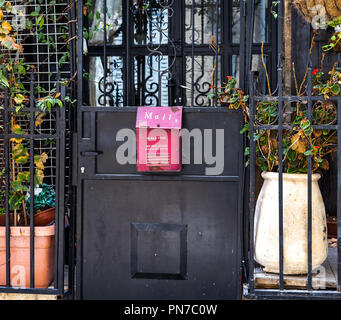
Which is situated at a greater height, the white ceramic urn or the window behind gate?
the window behind gate

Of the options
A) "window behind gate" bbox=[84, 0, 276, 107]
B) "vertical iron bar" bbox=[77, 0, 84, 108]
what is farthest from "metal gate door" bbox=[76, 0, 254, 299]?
"window behind gate" bbox=[84, 0, 276, 107]

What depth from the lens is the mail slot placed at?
108 inches

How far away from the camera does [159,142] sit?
2.75 metres

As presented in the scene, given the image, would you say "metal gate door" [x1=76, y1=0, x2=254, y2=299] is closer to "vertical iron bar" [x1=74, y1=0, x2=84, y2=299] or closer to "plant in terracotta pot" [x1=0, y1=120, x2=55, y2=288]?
"vertical iron bar" [x1=74, y1=0, x2=84, y2=299]

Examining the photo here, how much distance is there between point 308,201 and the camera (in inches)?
102

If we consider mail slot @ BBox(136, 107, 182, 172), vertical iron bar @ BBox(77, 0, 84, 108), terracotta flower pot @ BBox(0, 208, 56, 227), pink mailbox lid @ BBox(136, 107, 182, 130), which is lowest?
terracotta flower pot @ BBox(0, 208, 56, 227)

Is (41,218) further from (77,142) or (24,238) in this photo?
(77,142)

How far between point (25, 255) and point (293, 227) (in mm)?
1925

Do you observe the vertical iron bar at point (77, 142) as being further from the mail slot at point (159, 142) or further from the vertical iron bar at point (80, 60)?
the mail slot at point (159, 142)

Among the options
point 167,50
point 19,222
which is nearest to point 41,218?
point 19,222

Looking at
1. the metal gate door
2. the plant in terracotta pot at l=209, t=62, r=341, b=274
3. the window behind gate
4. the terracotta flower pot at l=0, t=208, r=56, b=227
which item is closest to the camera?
the plant in terracotta pot at l=209, t=62, r=341, b=274

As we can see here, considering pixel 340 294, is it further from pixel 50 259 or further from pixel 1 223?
pixel 1 223
